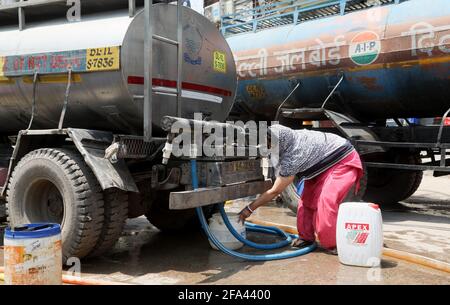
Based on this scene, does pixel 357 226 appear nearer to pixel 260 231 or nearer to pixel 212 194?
pixel 212 194

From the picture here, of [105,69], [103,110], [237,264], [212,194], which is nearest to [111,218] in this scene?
[212,194]

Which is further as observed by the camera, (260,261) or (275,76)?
(275,76)

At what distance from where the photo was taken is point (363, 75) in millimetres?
6789

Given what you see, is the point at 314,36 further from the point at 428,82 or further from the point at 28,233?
the point at 28,233

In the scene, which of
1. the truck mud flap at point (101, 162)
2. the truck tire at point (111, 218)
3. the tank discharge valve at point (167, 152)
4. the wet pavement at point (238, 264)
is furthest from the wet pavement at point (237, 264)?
the tank discharge valve at point (167, 152)

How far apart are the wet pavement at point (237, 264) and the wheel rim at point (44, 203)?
1.94ft

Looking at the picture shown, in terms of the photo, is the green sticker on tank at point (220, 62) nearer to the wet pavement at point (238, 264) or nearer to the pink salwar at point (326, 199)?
the pink salwar at point (326, 199)

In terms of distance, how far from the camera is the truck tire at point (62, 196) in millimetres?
4141

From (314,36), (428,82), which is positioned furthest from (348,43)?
(428,82)

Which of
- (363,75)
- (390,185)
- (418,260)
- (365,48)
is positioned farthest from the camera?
(390,185)

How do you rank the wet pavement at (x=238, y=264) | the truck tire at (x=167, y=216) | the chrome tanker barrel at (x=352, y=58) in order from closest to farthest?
the wet pavement at (x=238, y=264), the truck tire at (x=167, y=216), the chrome tanker barrel at (x=352, y=58)

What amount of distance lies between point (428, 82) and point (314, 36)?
5.93 feet

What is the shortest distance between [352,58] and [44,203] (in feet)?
14.9
